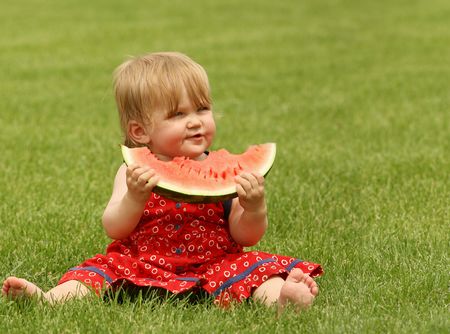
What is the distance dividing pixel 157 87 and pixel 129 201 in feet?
1.81

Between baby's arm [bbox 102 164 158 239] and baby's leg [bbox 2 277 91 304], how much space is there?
11.8 inches

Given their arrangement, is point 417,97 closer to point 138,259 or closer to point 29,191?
point 29,191

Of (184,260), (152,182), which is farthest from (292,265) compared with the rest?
(152,182)

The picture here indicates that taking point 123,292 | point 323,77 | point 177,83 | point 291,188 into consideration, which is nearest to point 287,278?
point 123,292

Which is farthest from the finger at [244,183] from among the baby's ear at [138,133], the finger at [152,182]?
the baby's ear at [138,133]

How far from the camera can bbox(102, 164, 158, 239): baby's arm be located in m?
3.88

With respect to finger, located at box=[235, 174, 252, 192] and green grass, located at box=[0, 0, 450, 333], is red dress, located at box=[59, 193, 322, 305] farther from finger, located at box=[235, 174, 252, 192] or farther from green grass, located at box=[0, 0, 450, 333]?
finger, located at box=[235, 174, 252, 192]

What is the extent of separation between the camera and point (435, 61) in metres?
13.8

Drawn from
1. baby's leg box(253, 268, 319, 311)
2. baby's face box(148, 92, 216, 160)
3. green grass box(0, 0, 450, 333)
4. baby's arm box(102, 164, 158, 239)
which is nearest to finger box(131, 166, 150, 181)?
baby's arm box(102, 164, 158, 239)

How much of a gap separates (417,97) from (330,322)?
7.27m

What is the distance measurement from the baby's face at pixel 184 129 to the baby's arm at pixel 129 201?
0.27 m

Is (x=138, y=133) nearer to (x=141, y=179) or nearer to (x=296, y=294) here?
(x=141, y=179)

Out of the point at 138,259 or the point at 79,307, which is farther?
the point at 138,259

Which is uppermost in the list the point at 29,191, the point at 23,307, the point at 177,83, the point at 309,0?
the point at 177,83
